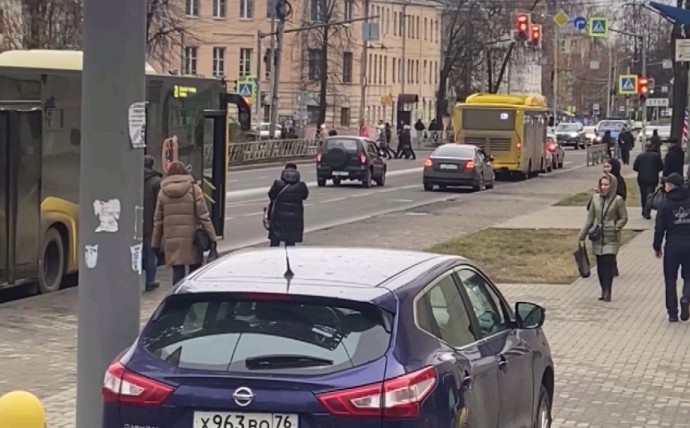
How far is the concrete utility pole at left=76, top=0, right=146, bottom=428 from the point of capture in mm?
6930

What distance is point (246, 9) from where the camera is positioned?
101 m

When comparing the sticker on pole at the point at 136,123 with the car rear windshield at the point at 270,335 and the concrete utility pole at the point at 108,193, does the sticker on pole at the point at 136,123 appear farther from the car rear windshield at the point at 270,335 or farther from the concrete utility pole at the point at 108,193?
the car rear windshield at the point at 270,335

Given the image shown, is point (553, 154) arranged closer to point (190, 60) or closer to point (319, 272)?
point (190, 60)

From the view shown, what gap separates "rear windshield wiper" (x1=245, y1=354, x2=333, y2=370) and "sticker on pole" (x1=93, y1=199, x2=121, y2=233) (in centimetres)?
171

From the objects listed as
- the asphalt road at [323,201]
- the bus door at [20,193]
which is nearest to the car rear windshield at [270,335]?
the bus door at [20,193]

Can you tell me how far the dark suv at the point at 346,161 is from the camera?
138 feet

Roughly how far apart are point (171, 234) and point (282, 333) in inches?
364

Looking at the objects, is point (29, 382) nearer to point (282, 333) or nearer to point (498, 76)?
point (282, 333)

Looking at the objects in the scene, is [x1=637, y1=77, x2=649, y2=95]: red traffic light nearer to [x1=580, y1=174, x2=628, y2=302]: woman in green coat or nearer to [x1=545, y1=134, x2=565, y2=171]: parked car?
[x1=545, y1=134, x2=565, y2=171]: parked car

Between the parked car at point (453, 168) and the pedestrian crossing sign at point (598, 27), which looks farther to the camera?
the pedestrian crossing sign at point (598, 27)

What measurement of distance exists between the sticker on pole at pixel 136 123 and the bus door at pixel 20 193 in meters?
8.88

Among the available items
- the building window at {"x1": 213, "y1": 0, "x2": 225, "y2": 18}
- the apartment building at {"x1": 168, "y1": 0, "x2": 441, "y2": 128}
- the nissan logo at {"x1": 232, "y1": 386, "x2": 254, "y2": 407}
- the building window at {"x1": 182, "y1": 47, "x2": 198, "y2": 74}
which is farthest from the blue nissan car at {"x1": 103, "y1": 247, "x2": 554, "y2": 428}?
the building window at {"x1": 213, "y1": 0, "x2": 225, "y2": 18}

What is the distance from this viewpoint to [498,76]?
91.6 meters

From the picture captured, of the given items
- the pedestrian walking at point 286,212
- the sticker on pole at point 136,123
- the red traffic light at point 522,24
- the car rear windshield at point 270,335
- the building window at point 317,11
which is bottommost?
the pedestrian walking at point 286,212
